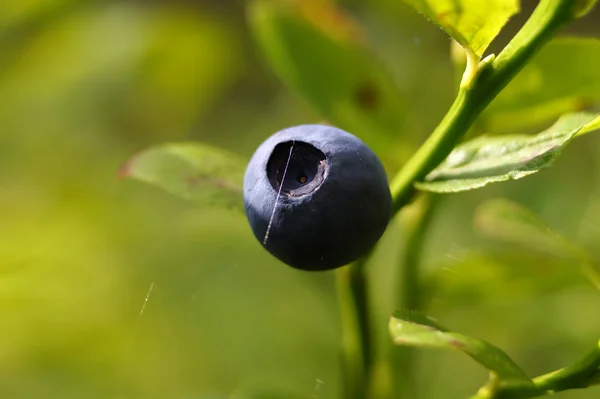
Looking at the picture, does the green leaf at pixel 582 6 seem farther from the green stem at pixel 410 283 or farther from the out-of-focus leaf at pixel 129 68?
the out-of-focus leaf at pixel 129 68

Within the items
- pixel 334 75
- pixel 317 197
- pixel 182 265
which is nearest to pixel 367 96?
pixel 334 75

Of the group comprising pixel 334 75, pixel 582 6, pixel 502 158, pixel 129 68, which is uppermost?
pixel 582 6

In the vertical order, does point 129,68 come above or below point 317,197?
below

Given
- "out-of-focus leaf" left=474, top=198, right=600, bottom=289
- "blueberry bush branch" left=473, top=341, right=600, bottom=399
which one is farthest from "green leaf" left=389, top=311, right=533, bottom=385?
"out-of-focus leaf" left=474, top=198, right=600, bottom=289

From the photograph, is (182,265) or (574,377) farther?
(182,265)

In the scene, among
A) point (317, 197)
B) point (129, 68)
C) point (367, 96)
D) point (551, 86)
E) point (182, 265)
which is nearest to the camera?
point (317, 197)

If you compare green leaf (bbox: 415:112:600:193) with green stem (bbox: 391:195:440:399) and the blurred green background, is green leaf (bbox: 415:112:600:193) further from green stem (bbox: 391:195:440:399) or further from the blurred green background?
the blurred green background

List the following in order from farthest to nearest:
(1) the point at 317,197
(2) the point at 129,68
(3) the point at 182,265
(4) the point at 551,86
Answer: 1. (2) the point at 129,68
2. (3) the point at 182,265
3. (4) the point at 551,86
4. (1) the point at 317,197

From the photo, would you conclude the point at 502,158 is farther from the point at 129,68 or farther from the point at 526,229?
the point at 129,68
